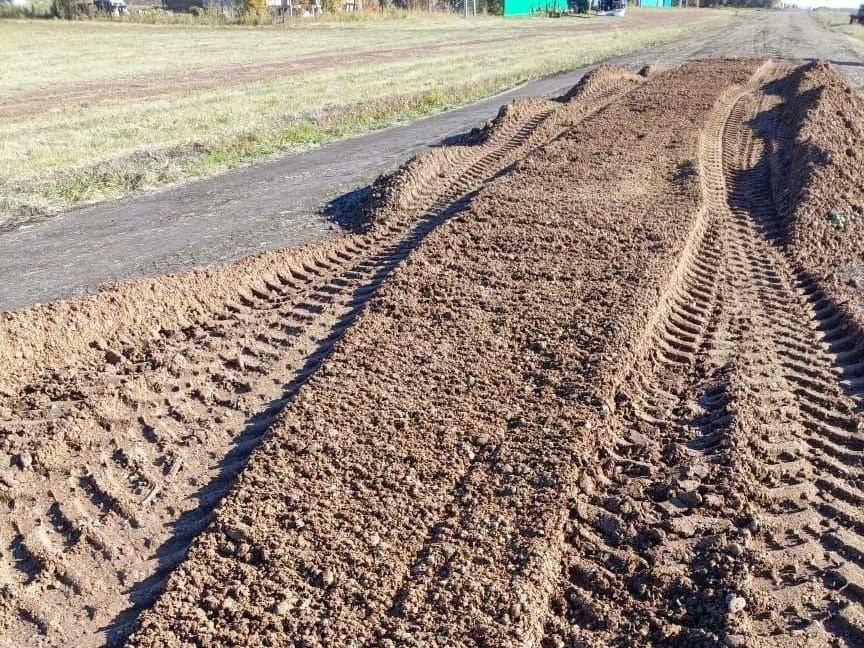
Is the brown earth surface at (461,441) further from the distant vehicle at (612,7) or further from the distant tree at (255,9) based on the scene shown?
the distant vehicle at (612,7)

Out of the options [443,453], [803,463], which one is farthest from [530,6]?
[443,453]

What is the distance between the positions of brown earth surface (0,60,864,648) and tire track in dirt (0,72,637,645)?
2 centimetres

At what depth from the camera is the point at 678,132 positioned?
1168 centimetres

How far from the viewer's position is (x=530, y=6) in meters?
56.4

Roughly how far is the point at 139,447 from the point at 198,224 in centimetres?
479

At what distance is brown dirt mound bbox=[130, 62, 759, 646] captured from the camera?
3.24 meters

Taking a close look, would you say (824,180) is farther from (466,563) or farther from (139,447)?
(139,447)

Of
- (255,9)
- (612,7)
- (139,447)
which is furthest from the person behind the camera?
(612,7)

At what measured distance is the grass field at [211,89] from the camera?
1152 cm

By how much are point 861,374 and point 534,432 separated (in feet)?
8.93

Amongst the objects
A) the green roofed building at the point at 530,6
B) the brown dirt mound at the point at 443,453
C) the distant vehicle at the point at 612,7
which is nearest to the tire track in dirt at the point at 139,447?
the brown dirt mound at the point at 443,453

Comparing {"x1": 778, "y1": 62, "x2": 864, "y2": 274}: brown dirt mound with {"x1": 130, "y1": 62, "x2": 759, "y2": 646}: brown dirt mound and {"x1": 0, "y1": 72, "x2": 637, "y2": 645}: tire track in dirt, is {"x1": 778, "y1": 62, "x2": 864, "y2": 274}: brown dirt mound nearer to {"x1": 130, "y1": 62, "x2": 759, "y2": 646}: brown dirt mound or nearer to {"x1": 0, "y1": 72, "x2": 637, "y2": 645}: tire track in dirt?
{"x1": 130, "y1": 62, "x2": 759, "y2": 646}: brown dirt mound

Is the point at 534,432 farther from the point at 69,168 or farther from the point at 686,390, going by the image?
the point at 69,168

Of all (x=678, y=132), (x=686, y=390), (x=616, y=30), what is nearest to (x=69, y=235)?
(x=686, y=390)
